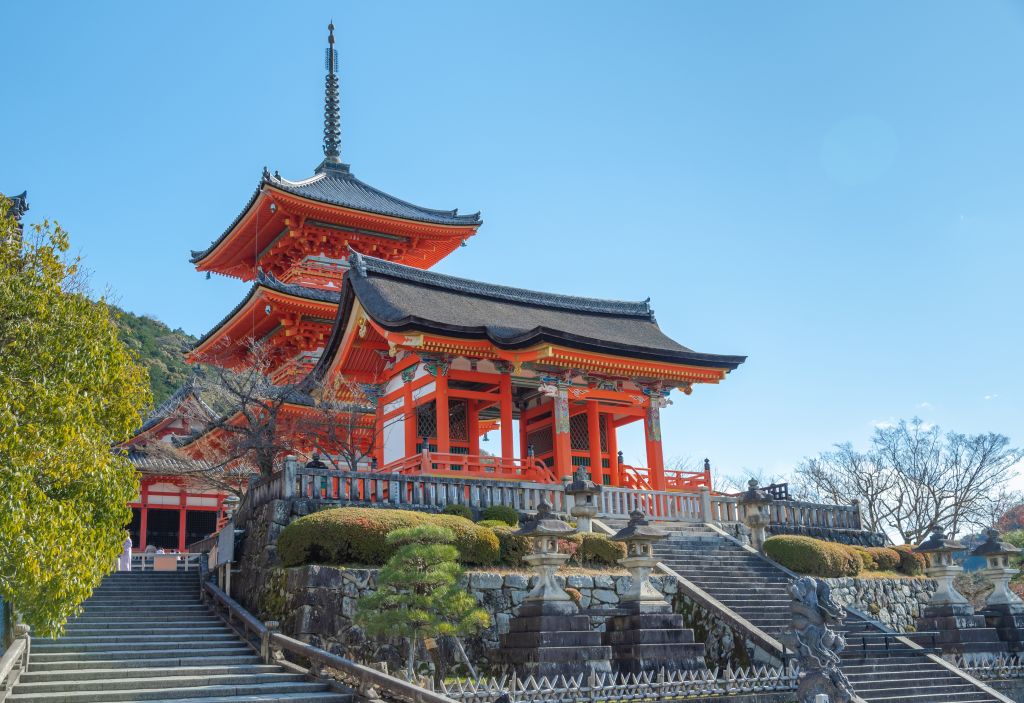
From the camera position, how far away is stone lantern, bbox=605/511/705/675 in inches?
580

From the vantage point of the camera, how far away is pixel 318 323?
1336 inches

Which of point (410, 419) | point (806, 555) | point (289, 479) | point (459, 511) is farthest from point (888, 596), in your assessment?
point (289, 479)

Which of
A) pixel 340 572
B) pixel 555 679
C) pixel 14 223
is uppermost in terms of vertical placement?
pixel 14 223

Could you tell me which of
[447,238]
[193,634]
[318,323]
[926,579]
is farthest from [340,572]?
[447,238]

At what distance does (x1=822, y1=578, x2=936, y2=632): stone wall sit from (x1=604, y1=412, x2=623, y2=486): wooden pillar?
7122mm

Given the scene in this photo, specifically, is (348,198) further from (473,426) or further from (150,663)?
(150,663)

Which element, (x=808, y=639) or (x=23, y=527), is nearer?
(x=23, y=527)

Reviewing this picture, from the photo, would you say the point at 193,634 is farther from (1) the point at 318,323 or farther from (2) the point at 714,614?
(1) the point at 318,323

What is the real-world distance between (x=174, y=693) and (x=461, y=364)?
40.2 feet

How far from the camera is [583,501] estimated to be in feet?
63.4

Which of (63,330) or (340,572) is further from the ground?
(63,330)

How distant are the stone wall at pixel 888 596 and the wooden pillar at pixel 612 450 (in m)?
7.12

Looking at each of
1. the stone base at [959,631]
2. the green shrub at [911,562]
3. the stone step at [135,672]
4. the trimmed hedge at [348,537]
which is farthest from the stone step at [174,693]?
the green shrub at [911,562]

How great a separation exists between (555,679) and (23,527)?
22.8 ft
